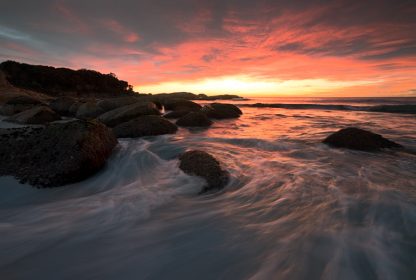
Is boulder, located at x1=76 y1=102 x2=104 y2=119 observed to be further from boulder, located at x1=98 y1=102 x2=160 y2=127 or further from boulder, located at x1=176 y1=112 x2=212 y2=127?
boulder, located at x1=176 y1=112 x2=212 y2=127

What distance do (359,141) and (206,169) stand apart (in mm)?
4477

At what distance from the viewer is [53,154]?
390cm

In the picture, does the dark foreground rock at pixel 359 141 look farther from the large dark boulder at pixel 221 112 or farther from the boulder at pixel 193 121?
the large dark boulder at pixel 221 112

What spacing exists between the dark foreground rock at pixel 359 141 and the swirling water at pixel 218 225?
128 cm

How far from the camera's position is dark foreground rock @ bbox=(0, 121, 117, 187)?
3.75 meters

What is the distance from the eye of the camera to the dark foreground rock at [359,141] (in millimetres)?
6152

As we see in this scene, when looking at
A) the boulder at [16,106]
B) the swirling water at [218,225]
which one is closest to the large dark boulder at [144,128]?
the swirling water at [218,225]

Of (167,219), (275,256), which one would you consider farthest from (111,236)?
(275,256)

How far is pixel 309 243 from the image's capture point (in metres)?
2.43

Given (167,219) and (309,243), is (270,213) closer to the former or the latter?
(309,243)

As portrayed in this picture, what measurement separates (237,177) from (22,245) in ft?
10.2

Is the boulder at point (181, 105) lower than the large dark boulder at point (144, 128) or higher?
higher

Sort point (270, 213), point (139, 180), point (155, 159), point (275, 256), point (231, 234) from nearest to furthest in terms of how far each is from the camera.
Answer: point (275, 256), point (231, 234), point (270, 213), point (139, 180), point (155, 159)

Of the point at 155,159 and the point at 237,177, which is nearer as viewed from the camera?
the point at 237,177
